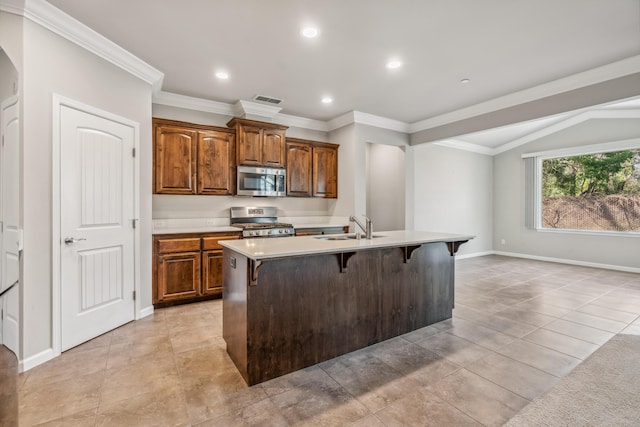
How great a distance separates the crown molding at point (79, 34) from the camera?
2268 mm

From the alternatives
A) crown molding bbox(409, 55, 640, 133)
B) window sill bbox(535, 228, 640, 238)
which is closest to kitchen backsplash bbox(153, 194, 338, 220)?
crown molding bbox(409, 55, 640, 133)

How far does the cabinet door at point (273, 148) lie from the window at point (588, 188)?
6076 millimetres

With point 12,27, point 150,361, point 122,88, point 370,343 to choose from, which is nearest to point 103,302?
point 150,361

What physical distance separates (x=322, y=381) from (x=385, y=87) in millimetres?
3568

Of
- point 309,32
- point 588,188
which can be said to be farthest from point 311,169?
point 588,188

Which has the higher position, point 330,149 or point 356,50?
point 356,50

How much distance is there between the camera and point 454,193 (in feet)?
23.5

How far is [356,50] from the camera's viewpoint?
122 inches

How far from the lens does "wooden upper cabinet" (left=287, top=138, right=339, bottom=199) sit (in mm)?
5062

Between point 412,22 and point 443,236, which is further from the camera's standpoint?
point 443,236

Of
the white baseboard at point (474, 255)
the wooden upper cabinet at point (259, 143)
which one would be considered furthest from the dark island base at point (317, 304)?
the white baseboard at point (474, 255)

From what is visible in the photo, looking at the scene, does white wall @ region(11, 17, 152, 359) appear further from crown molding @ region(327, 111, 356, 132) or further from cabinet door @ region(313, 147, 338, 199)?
crown molding @ region(327, 111, 356, 132)

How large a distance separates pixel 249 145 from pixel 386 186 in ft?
10.3

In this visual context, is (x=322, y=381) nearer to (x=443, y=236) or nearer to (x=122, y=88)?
(x=443, y=236)
